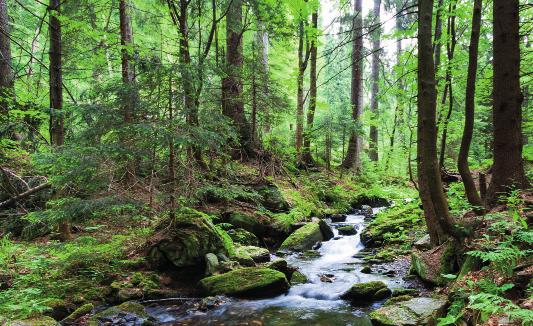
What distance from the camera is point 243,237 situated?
915 cm

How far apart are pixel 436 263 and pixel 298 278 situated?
2.66 m

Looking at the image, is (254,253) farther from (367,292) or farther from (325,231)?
(325,231)

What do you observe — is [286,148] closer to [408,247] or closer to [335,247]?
[335,247]

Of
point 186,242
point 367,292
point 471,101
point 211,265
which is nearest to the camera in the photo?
point 367,292

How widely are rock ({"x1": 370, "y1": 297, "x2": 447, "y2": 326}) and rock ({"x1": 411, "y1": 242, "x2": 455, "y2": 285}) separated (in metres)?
1.08

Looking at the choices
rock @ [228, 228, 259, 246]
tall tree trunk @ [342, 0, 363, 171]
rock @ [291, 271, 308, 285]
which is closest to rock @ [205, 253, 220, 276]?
rock @ [291, 271, 308, 285]

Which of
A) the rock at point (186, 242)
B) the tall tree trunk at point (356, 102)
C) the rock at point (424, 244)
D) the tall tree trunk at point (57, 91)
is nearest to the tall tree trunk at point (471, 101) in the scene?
the rock at point (424, 244)

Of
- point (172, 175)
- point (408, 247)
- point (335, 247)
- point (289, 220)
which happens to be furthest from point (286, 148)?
point (172, 175)

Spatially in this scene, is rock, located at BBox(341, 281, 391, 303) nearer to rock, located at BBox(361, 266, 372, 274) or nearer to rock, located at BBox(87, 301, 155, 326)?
rock, located at BBox(361, 266, 372, 274)

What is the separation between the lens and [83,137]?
625cm

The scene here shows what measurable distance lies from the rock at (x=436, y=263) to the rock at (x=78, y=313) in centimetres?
560

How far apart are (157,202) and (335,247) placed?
5167 mm

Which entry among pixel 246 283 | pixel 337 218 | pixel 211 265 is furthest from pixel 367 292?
pixel 337 218

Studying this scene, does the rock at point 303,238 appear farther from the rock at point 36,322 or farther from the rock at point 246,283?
the rock at point 36,322
